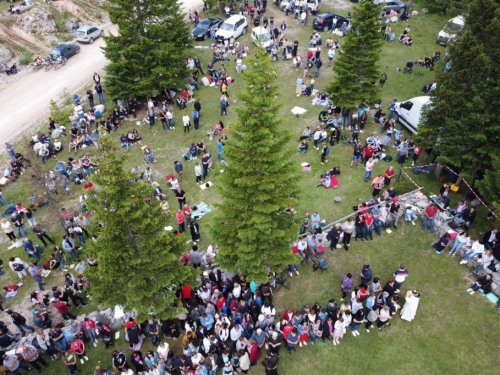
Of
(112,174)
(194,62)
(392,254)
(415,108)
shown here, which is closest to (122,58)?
(194,62)

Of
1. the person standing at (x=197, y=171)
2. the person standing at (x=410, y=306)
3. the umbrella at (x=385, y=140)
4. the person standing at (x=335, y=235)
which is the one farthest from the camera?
the umbrella at (x=385, y=140)

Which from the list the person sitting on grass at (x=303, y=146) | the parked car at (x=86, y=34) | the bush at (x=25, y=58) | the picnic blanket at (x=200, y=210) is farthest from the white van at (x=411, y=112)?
the bush at (x=25, y=58)

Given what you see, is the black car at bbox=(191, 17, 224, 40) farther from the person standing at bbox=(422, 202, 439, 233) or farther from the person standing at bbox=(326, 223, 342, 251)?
the person standing at bbox=(422, 202, 439, 233)

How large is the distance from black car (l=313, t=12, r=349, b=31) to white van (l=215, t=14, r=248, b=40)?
7.10 metres

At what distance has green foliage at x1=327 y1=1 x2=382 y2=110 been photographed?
2052cm

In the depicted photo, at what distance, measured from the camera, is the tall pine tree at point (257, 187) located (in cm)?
1171

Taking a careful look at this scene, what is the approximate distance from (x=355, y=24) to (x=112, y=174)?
17.0 meters

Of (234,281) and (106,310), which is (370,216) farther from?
(106,310)

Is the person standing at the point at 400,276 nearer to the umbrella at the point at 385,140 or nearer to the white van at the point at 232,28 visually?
the umbrella at the point at 385,140

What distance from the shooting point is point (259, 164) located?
40.5 ft

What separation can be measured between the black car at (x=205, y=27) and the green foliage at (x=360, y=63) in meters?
17.6

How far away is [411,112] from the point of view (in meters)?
22.4

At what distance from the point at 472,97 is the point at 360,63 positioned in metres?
6.86

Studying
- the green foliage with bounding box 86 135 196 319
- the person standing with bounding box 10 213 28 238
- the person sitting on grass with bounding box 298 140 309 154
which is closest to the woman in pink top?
the green foliage with bounding box 86 135 196 319
